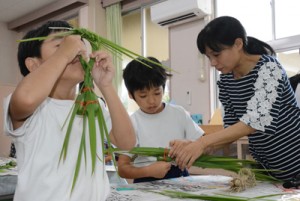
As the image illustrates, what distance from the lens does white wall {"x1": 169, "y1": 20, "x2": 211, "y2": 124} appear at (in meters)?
4.04

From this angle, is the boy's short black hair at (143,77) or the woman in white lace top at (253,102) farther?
the boy's short black hair at (143,77)

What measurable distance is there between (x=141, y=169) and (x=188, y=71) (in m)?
2.92

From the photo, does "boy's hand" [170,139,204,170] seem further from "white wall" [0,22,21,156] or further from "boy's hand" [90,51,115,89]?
"white wall" [0,22,21,156]

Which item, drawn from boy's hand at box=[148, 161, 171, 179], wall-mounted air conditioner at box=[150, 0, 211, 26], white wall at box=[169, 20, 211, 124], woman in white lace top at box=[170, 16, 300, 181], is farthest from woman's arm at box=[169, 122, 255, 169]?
wall-mounted air conditioner at box=[150, 0, 211, 26]

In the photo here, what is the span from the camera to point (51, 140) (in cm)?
91

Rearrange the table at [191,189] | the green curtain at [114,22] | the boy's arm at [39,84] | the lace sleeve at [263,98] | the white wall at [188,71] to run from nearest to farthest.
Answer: the boy's arm at [39,84] → the table at [191,189] → the lace sleeve at [263,98] → the white wall at [188,71] → the green curtain at [114,22]

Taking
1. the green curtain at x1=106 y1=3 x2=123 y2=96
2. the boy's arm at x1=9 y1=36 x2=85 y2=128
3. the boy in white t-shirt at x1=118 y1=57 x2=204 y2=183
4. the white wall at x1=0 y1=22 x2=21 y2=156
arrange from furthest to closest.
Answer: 1. the white wall at x1=0 y1=22 x2=21 y2=156
2. the green curtain at x1=106 y1=3 x2=123 y2=96
3. the boy in white t-shirt at x1=118 y1=57 x2=204 y2=183
4. the boy's arm at x1=9 y1=36 x2=85 y2=128

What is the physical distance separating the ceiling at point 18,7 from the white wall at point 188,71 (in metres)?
2.44

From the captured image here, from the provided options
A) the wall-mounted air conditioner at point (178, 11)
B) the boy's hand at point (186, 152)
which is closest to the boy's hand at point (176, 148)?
the boy's hand at point (186, 152)

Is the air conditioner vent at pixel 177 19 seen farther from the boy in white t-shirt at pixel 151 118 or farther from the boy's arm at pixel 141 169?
the boy's arm at pixel 141 169

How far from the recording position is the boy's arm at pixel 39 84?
2.73ft

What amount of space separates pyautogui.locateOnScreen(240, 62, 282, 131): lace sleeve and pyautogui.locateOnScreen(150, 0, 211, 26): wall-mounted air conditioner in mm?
2794

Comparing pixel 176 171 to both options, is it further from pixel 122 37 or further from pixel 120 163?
pixel 122 37

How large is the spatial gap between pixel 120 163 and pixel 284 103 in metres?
0.69
